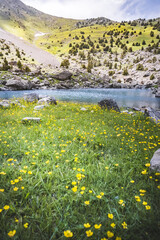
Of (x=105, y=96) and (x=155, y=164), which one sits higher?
(x=155, y=164)

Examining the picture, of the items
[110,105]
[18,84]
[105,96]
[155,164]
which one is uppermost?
[18,84]

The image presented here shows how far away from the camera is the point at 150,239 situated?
55.1 inches

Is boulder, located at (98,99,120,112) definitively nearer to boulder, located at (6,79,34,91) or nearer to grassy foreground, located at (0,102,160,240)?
grassy foreground, located at (0,102,160,240)

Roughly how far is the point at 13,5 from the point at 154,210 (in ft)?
544

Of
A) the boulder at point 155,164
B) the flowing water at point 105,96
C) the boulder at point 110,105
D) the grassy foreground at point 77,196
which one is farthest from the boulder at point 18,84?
the boulder at point 155,164

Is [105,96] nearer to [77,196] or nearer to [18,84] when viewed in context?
[18,84]

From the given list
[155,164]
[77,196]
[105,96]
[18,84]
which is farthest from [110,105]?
[18,84]

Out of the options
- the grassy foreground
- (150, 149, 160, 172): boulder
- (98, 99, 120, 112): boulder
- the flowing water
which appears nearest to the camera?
the grassy foreground

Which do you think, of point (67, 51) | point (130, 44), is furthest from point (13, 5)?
point (130, 44)

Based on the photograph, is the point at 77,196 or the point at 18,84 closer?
the point at 77,196

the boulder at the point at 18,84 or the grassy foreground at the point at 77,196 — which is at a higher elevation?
the boulder at the point at 18,84

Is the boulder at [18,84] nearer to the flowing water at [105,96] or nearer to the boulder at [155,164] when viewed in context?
the flowing water at [105,96]

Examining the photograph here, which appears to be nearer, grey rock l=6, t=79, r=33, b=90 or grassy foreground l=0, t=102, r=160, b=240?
grassy foreground l=0, t=102, r=160, b=240

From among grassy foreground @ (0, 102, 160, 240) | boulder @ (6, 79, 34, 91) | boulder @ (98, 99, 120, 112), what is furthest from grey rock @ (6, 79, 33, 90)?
grassy foreground @ (0, 102, 160, 240)
